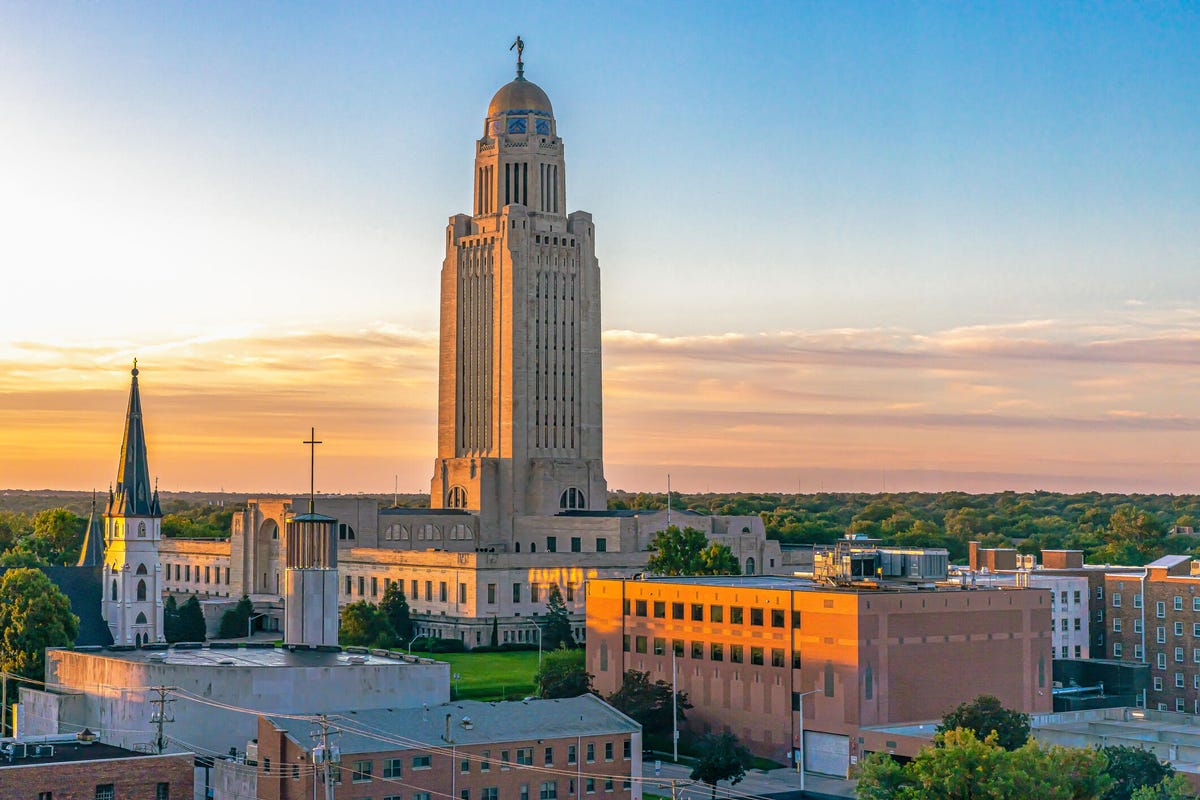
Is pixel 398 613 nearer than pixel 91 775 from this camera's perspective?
No

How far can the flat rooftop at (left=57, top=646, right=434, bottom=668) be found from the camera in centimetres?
9325

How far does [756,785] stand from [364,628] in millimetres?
55994

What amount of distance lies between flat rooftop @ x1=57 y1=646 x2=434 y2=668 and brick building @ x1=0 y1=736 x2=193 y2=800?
48.7ft

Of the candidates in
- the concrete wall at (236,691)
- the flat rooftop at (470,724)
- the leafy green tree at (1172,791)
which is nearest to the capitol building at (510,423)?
the concrete wall at (236,691)

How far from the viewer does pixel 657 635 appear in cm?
11131

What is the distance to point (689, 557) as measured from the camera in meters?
148

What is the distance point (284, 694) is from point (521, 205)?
103326 millimetres

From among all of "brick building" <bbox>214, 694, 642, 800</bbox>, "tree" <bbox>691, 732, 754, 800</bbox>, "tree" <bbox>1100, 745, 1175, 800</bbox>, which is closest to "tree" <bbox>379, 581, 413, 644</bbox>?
"tree" <bbox>691, 732, 754, 800</bbox>

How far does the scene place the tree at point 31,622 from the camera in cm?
11588

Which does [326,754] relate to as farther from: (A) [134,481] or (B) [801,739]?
(A) [134,481]

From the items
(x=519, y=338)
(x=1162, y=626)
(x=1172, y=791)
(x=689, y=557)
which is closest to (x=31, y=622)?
(x=689, y=557)

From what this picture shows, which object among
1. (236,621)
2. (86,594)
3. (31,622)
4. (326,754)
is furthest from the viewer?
(236,621)

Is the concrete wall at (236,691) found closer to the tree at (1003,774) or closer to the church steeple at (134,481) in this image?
the tree at (1003,774)

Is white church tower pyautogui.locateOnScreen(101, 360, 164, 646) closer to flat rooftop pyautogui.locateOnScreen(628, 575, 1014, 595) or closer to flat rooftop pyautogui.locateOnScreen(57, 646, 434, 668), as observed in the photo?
flat rooftop pyautogui.locateOnScreen(57, 646, 434, 668)
